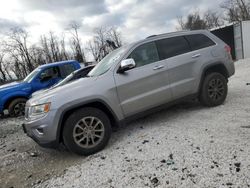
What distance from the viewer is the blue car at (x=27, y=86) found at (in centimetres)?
957

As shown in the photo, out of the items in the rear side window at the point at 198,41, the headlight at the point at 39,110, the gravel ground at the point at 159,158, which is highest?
the rear side window at the point at 198,41

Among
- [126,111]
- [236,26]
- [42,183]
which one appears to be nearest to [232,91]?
[126,111]

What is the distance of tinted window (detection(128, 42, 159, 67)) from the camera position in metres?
5.20

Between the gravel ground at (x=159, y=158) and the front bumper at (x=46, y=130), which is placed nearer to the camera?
the gravel ground at (x=159, y=158)

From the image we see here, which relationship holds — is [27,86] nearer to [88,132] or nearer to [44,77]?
[44,77]

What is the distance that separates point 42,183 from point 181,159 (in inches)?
82.0

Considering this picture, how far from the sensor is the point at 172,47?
18.5 feet

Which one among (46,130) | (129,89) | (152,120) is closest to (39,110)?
(46,130)

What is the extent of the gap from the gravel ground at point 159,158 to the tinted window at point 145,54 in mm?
1369

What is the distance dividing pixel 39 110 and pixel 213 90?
3.87 meters

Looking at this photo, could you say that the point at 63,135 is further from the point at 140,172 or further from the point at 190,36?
the point at 190,36

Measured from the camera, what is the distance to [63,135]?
4340 millimetres

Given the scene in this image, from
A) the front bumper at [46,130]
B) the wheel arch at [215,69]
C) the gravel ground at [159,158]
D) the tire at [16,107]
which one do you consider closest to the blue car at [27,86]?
the tire at [16,107]

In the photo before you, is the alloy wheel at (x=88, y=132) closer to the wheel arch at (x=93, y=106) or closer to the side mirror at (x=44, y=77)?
the wheel arch at (x=93, y=106)
